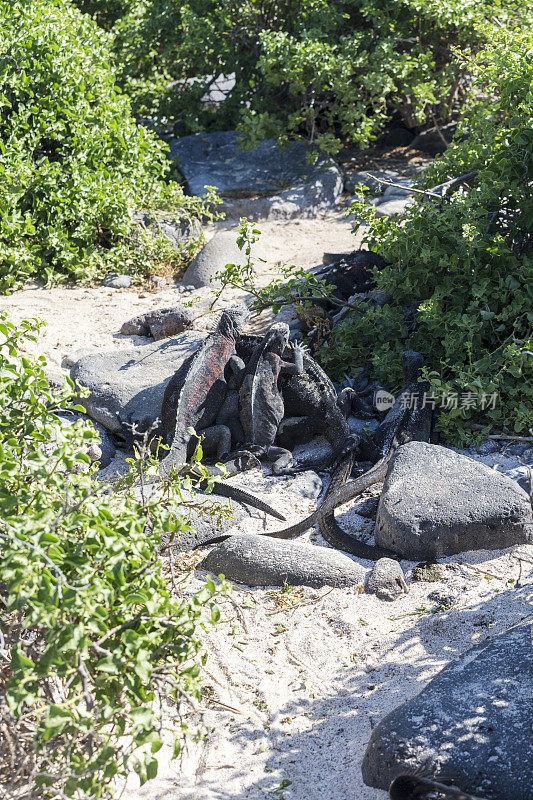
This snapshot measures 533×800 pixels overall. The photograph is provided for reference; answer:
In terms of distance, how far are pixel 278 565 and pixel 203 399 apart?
1551mm

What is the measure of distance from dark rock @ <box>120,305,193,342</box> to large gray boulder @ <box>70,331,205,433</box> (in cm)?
20

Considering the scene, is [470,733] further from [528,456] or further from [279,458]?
[279,458]

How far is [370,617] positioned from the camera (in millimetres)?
3652

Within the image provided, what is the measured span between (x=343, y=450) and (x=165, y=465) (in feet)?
Result: 3.84

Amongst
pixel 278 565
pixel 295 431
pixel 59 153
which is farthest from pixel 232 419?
pixel 59 153

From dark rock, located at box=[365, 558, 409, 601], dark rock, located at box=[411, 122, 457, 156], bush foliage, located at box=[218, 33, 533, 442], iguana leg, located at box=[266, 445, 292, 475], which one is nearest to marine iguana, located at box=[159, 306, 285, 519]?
iguana leg, located at box=[266, 445, 292, 475]

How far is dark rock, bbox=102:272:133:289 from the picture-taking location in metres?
7.63

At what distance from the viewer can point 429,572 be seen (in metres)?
3.90

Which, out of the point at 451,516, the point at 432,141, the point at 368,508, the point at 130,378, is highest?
the point at 432,141

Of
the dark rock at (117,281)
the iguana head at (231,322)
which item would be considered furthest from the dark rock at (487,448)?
the dark rock at (117,281)

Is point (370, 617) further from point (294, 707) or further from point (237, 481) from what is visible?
point (237, 481)

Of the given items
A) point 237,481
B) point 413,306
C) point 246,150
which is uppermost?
point 246,150

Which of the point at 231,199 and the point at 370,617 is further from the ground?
the point at 231,199

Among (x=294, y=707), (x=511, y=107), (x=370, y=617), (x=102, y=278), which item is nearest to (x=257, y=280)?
(x=102, y=278)
